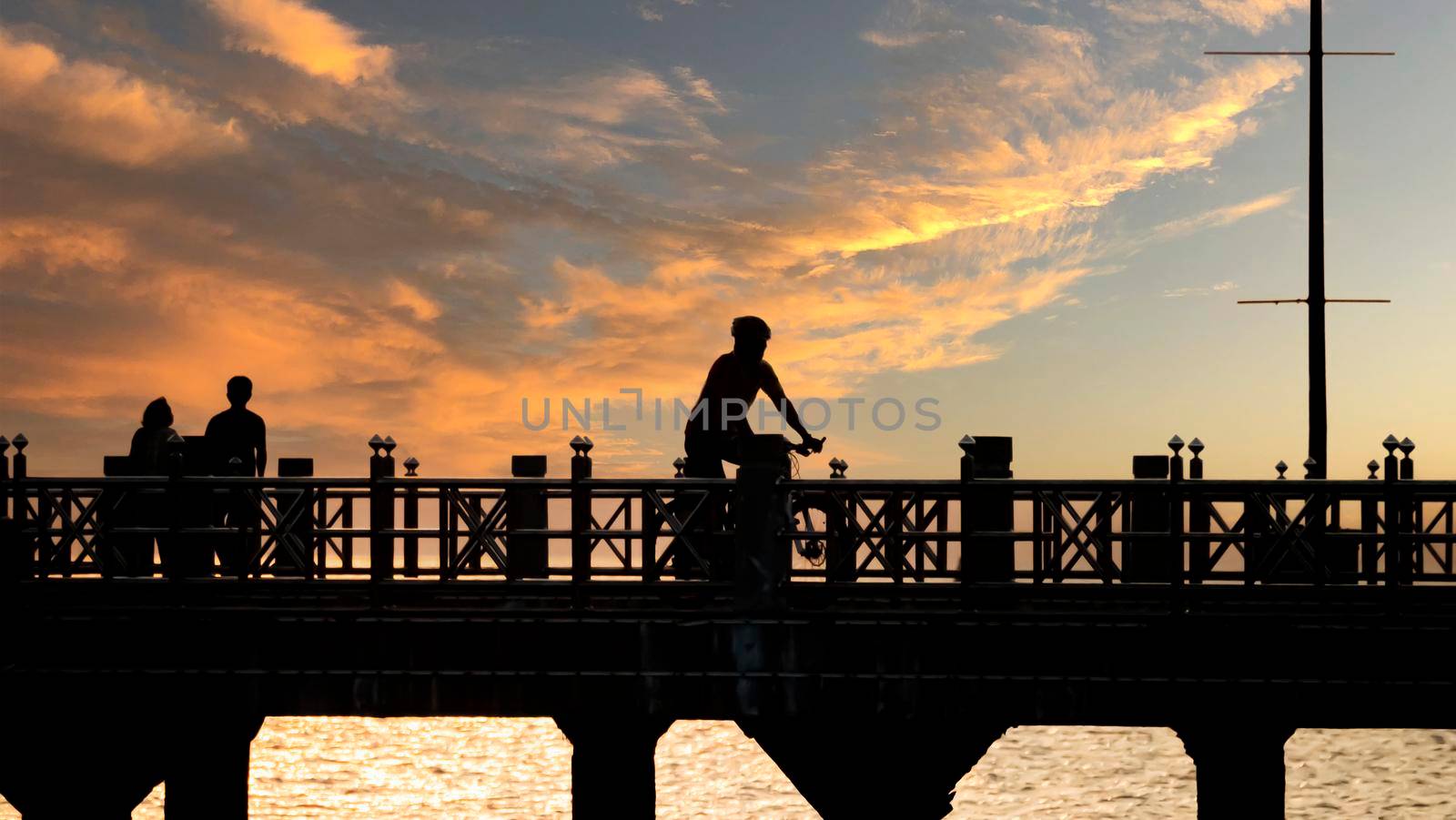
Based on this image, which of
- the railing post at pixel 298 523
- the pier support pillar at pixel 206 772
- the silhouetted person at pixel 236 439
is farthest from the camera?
the silhouetted person at pixel 236 439

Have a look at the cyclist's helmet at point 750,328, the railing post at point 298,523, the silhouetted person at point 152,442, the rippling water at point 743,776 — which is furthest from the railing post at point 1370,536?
the rippling water at point 743,776

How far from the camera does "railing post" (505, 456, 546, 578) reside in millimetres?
11633

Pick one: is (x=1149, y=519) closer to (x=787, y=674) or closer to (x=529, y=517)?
(x=787, y=674)

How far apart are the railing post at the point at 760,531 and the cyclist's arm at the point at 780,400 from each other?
59.2 inches

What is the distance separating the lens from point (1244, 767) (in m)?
9.96

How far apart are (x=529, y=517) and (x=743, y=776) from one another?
43050 mm

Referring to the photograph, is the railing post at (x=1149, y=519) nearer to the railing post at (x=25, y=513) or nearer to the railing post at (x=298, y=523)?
the railing post at (x=298, y=523)

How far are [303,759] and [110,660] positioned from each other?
48.5 metres

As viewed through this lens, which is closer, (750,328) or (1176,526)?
(1176,526)

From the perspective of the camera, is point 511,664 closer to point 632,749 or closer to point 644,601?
point 632,749

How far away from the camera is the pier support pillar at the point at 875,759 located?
33.1 ft

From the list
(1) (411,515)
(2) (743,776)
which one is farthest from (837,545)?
(2) (743,776)

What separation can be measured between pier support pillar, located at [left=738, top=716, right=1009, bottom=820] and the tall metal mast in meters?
7.21

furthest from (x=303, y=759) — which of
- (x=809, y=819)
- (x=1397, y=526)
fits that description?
(x=1397, y=526)
